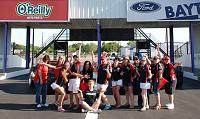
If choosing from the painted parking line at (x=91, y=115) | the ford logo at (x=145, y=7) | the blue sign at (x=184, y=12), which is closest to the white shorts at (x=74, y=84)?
the painted parking line at (x=91, y=115)

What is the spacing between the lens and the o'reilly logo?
1948 cm

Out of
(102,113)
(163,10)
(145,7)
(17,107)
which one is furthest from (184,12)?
(17,107)

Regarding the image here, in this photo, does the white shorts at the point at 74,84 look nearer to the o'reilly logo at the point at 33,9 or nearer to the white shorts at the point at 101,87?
the white shorts at the point at 101,87

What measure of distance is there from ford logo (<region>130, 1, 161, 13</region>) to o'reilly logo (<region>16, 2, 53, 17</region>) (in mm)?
5286

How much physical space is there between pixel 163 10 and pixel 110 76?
11220 millimetres

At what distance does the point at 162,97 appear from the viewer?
1227 cm

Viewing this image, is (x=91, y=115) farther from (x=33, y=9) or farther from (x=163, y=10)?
(x=163, y=10)

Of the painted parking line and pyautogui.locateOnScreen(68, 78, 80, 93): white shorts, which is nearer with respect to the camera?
the painted parking line

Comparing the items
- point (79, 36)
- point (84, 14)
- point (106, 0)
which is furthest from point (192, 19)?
point (79, 36)

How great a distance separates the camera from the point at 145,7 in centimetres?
1955

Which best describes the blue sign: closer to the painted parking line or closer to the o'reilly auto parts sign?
the o'reilly auto parts sign

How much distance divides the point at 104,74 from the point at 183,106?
293cm

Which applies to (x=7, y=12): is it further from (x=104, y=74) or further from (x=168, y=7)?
(x=104, y=74)

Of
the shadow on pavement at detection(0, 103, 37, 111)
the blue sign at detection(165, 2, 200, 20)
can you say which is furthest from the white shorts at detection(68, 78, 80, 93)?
the blue sign at detection(165, 2, 200, 20)
